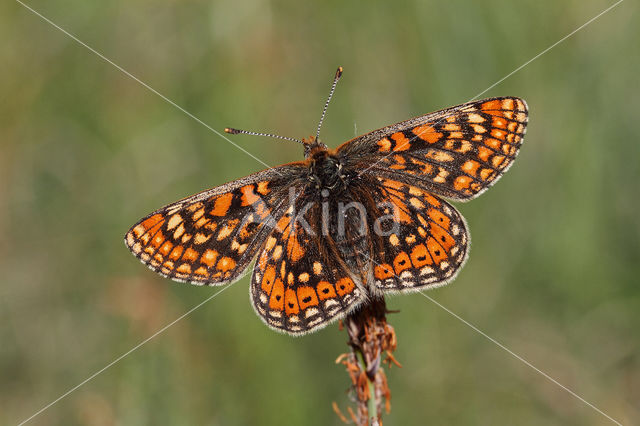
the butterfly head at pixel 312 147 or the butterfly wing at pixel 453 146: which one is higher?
the butterfly head at pixel 312 147

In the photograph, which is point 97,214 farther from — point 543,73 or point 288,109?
point 543,73

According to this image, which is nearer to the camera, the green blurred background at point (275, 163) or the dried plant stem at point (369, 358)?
the dried plant stem at point (369, 358)

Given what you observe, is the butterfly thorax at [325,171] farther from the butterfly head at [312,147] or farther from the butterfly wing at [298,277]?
the butterfly wing at [298,277]

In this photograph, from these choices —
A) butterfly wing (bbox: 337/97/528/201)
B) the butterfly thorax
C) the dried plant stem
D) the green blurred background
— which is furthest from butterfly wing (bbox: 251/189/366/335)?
the green blurred background

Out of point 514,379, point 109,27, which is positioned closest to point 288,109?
point 109,27

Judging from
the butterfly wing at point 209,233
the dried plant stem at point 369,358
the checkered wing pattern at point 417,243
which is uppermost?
the butterfly wing at point 209,233

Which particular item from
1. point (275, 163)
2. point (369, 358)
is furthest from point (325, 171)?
point (275, 163)

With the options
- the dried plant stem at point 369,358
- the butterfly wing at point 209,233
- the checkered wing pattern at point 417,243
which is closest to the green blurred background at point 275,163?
the butterfly wing at point 209,233
